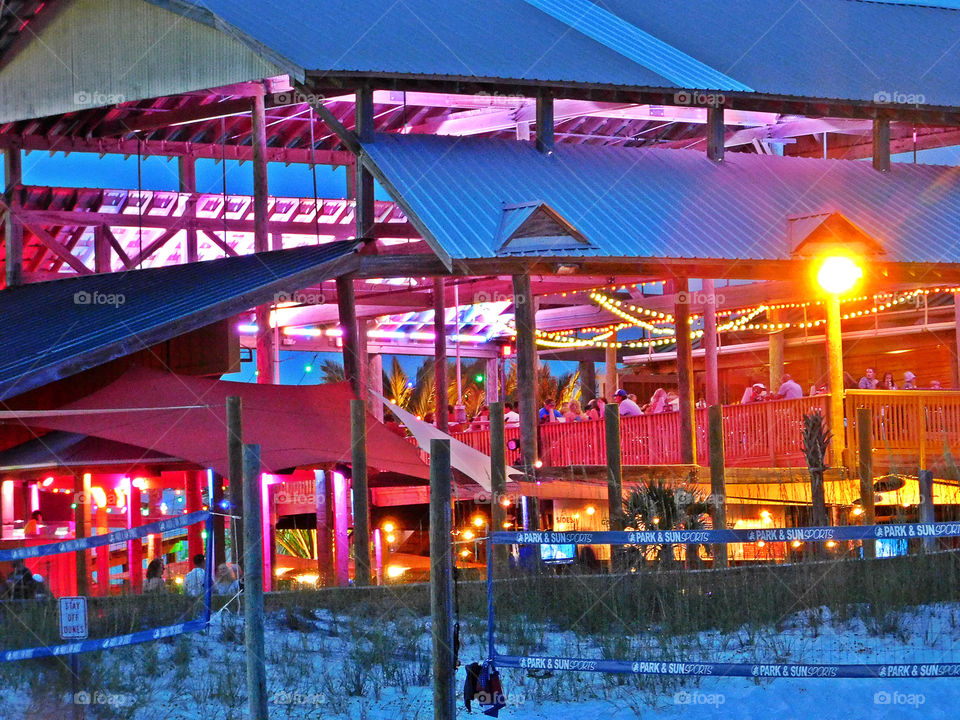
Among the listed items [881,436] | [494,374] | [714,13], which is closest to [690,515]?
[881,436]

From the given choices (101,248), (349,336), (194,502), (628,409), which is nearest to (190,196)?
(101,248)

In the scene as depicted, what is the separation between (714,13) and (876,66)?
3.30 meters

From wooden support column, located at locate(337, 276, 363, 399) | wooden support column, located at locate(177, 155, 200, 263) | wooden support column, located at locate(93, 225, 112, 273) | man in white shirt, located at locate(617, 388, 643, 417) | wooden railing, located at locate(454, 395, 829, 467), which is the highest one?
wooden support column, located at locate(177, 155, 200, 263)

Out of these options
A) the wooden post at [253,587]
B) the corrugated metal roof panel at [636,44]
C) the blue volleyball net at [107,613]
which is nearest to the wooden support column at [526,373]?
the corrugated metal roof panel at [636,44]

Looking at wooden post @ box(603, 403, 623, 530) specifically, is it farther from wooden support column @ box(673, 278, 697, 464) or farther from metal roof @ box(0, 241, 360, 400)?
wooden support column @ box(673, 278, 697, 464)

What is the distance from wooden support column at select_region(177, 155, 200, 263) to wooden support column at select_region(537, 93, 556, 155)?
8.32 meters

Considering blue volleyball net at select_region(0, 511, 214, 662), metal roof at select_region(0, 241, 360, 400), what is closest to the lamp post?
metal roof at select_region(0, 241, 360, 400)

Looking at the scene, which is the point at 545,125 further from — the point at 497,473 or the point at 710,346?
the point at 497,473

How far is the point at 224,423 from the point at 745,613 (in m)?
7.41

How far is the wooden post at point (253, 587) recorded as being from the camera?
9.86 meters

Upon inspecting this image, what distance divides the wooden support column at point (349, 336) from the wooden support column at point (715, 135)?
602cm

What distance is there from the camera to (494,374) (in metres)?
35.7

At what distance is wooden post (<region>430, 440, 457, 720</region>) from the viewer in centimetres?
984

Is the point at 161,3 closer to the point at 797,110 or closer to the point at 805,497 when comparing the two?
the point at 797,110
